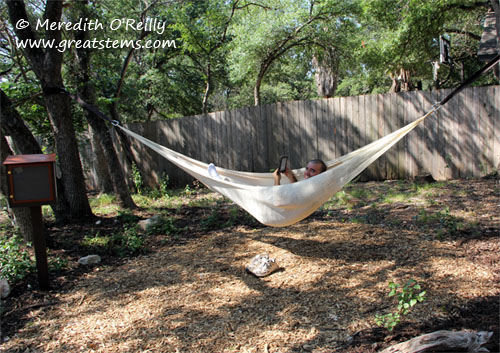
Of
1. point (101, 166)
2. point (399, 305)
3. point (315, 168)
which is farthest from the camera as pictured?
point (101, 166)

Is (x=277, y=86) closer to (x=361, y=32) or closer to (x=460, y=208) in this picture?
(x=361, y=32)

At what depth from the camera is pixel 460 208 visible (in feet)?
12.4

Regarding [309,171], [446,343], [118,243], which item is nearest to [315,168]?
[309,171]

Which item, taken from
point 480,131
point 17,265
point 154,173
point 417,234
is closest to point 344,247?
point 417,234

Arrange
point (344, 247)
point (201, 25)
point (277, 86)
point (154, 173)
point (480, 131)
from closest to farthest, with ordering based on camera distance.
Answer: point (344, 247) → point (480, 131) → point (154, 173) → point (201, 25) → point (277, 86)

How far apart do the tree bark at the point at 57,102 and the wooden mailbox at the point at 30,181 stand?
144 cm

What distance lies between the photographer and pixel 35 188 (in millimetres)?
2580

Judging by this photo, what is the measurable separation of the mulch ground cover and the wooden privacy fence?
122cm

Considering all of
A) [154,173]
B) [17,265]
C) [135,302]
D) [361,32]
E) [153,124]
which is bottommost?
[135,302]

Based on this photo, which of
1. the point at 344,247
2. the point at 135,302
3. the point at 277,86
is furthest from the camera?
the point at 277,86

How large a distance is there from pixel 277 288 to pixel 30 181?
187 cm

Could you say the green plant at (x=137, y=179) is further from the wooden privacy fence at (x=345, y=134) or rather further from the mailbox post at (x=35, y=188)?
the mailbox post at (x=35, y=188)

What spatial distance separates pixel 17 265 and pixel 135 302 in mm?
1059

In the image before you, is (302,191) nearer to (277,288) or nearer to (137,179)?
Answer: (277,288)
